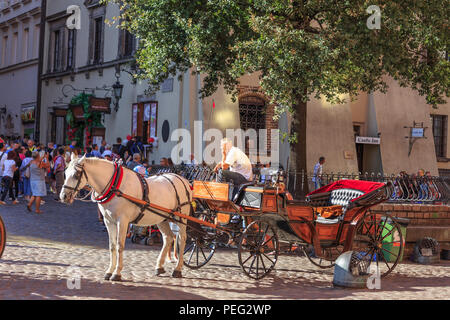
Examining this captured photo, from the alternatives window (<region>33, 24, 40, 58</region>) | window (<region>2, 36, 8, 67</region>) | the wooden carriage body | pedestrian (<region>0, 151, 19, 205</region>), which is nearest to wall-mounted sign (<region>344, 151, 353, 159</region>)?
pedestrian (<region>0, 151, 19, 205</region>)

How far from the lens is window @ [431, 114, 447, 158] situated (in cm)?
3316

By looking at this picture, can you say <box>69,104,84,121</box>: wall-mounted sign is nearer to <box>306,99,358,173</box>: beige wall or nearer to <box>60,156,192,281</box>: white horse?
<box>306,99,358,173</box>: beige wall

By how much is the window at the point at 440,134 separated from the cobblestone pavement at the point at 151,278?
2028 cm

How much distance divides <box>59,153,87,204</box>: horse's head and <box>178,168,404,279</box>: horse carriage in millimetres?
2023

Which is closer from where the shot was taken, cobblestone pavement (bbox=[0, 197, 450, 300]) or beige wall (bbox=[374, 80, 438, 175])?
cobblestone pavement (bbox=[0, 197, 450, 300])

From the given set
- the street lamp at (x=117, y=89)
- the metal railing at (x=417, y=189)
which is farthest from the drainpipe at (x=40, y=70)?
the metal railing at (x=417, y=189)

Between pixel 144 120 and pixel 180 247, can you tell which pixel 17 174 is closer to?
pixel 144 120

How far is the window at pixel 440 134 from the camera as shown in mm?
33156

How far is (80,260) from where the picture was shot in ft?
38.5

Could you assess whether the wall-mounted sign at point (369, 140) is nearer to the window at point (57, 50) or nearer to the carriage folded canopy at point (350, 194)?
the window at point (57, 50)

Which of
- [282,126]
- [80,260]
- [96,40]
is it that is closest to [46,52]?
[96,40]

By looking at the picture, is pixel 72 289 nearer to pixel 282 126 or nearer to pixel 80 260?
pixel 80 260
